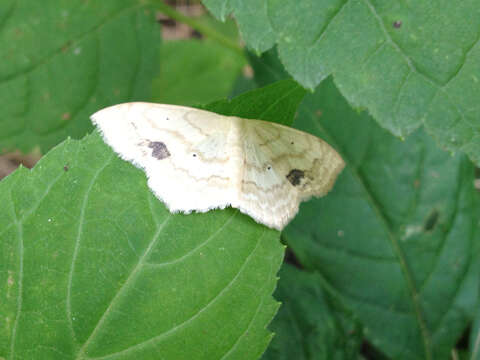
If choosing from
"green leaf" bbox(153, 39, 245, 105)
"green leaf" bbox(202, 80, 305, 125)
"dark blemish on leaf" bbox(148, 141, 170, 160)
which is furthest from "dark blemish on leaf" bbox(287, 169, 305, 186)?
"green leaf" bbox(153, 39, 245, 105)

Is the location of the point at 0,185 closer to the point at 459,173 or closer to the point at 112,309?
the point at 112,309

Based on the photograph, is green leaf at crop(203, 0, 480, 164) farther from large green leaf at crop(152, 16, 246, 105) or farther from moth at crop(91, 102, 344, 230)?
Result: large green leaf at crop(152, 16, 246, 105)

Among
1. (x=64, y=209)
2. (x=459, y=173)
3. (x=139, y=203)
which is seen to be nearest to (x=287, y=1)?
(x=139, y=203)

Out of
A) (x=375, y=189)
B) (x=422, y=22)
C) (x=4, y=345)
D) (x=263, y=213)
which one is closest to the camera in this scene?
(x=4, y=345)

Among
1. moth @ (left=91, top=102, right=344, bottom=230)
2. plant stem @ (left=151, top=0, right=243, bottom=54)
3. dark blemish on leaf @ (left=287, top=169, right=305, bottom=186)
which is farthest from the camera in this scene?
plant stem @ (left=151, top=0, right=243, bottom=54)

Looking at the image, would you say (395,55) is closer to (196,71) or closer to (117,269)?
(117,269)
